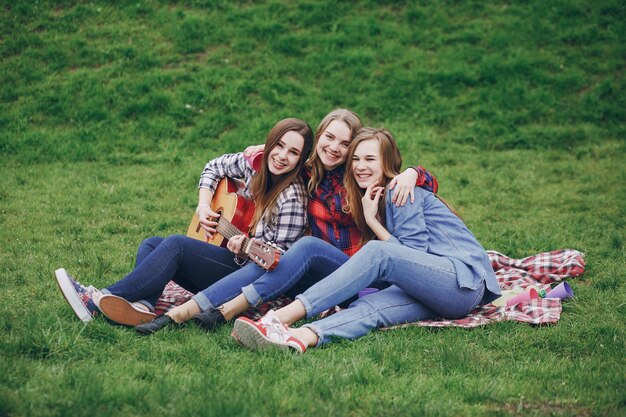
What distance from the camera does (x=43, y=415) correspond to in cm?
332

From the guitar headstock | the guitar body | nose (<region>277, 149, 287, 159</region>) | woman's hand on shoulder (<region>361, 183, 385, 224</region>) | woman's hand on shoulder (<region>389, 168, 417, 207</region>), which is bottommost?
the guitar headstock

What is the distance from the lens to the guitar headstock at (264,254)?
4.85 meters

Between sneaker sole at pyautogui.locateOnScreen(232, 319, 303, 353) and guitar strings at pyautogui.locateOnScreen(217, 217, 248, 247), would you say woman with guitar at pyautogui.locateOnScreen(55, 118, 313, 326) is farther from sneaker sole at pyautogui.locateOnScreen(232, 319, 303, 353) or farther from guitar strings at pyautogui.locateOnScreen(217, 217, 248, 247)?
sneaker sole at pyautogui.locateOnScreen(232, 319, 303, 353)

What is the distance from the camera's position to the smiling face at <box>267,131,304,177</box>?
18.3 ft

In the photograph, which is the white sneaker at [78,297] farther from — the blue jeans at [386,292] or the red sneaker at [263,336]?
the blue jeans at [386,292]

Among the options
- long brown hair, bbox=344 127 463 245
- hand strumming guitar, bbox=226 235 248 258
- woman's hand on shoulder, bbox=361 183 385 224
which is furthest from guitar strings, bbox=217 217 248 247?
woman's hand on shoulder, bbox=361 183 385 224

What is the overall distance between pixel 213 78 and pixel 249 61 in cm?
89

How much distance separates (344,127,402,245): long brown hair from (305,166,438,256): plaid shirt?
12cm

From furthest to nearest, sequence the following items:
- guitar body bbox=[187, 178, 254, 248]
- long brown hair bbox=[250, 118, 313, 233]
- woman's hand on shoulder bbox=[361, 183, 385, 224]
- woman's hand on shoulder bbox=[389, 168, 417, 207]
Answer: guitar body bbox=[187, 178, 254, 248]
long brown hair bbox=[250, 118, 313, 233]
woman's hand on shoulder bbox=[361, 183, 385, 224]
woman's hand on shoulder bbox=[389, 168, 417, 207]

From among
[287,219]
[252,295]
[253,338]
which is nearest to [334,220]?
[287,219]

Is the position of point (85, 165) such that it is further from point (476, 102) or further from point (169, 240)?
point (476, 102)

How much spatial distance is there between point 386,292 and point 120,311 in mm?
1903

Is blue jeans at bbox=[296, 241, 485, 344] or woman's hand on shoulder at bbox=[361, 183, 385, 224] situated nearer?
blue jeans at bbox=[296, 241, 485, 344]

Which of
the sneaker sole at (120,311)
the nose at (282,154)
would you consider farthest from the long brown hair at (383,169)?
the sneaker sole at (120,311)
